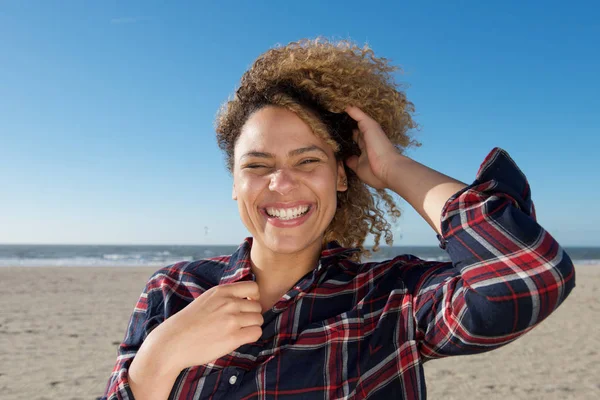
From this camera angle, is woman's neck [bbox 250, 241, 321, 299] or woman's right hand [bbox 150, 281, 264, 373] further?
woman's neck [bbox 250, 241, 321, 299]

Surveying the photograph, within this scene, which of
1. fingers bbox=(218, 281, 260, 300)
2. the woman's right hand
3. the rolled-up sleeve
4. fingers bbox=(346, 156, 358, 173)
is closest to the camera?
the rolled-up sleeve

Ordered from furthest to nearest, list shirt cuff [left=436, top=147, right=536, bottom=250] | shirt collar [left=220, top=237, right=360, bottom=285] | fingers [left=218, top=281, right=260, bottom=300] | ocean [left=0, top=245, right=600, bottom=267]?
ocean [left=0, top=245, right=600, bottom=267]
shirt collar [left=220, top=237, right=360, bottom=285]
fingers [left=218, top=281, right=260, bottom=300]
shirt cuff [left=436, top=147, right=536, bottom=250]

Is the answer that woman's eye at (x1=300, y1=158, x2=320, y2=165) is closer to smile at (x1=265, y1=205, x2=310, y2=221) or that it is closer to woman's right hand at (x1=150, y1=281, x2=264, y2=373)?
smile at (x1=265, y1=205, x2=310, y2=221)

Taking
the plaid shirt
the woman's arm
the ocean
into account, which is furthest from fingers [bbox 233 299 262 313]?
the ocean

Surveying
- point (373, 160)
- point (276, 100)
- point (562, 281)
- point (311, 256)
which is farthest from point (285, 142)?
point (562, 281)

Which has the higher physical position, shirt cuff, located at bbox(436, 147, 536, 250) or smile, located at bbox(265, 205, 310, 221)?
shirt cuff, located at bbox(436, 147, 536, 250)

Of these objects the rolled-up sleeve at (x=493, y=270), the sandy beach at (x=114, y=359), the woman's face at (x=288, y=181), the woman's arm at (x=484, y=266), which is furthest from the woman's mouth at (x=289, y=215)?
the sandy beach at (x=114, y=359)

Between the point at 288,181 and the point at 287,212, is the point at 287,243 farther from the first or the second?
the point at 288,181

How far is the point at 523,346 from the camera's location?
23.9 ft

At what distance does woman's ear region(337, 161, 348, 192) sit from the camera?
89.7 inches

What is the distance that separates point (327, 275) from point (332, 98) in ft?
2.50

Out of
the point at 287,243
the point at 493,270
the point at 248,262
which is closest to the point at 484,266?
the point at 493,270

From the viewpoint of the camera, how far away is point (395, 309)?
1819 millimetres

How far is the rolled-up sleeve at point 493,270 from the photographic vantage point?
1.43 m
